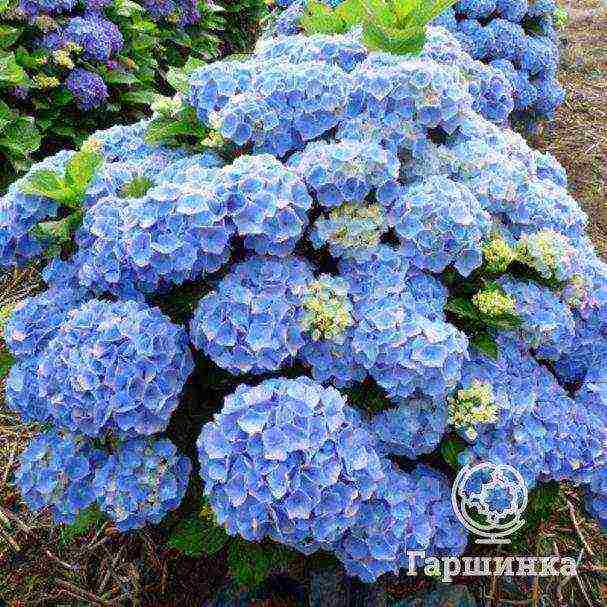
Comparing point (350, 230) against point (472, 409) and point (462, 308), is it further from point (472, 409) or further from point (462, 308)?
point (472, 409)

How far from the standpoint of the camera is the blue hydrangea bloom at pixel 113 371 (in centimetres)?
188

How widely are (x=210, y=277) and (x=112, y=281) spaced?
0.91ft

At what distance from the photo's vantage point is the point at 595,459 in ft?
7.04

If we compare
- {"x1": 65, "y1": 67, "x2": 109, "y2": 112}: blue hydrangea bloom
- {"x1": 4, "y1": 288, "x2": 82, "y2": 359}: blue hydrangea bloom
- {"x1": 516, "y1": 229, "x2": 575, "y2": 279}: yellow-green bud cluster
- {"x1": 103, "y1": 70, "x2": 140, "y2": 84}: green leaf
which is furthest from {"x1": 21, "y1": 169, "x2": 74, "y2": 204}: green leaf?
{"x1": 103, "y1": 70, "x2": 140, "y2": 84}: green leaf

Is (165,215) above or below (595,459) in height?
above

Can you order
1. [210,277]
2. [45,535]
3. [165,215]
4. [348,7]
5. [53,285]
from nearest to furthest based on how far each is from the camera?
[165,215] < [210,277] < [53,285] < [348,7] < [45,535]

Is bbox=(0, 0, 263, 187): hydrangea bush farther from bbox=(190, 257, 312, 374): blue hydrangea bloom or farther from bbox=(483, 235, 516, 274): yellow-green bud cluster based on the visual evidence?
bbox=(483, 235, 516, 274): yellow-green bud cluster

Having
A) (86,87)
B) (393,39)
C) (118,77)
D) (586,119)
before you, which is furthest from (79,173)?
(586,119)

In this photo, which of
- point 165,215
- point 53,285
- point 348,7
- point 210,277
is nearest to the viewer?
point 165,215

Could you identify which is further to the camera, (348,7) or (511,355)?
(348,7)

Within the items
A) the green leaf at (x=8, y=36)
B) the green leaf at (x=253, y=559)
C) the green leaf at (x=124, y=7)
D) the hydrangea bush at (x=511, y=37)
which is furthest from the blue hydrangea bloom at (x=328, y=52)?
the green leaf at (x=124, y=7)

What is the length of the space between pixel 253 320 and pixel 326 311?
0.65 feet

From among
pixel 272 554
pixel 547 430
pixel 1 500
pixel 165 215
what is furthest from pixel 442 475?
pixel 1 500

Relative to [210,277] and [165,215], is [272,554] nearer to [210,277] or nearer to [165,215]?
[210,277]
